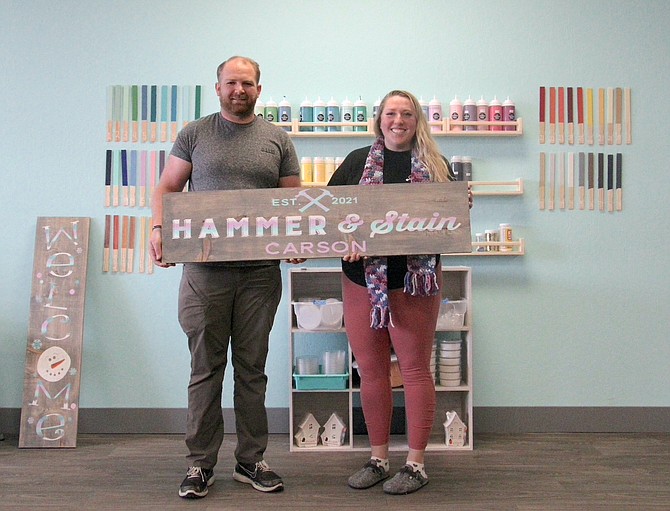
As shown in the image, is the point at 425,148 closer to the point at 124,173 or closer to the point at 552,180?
the point at 552,180

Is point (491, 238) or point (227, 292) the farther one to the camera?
point (491, 238)

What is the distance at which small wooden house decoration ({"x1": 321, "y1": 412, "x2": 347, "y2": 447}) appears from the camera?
3.15 meters

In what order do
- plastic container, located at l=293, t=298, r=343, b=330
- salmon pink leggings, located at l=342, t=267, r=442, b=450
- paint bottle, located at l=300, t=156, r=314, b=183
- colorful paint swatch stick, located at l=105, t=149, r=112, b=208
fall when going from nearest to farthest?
salmon pink leggings, located at l=342, t=267, r=442, b=450
plastic container, located at l=293, t=298, r=343, b=330
paint bottle, located at l=300, t=156, r=314, b=183
colorful paint swatch stick, located at l=105, t=149, r=112, b=208

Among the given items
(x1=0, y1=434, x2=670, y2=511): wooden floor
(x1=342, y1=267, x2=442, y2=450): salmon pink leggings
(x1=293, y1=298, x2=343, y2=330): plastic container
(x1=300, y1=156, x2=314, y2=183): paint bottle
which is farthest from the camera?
(x1=300, y1=156, x2=314, y2=183): paint bottle

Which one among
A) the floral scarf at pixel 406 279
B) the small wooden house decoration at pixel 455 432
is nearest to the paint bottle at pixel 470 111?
the floral scarf at pixel 406 279

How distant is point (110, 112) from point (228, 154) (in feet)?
4.24

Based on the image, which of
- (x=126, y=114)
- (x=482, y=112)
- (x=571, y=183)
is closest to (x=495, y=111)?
(x=482, y=112)

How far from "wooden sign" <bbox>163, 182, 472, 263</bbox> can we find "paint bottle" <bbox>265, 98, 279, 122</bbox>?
1.05 meters

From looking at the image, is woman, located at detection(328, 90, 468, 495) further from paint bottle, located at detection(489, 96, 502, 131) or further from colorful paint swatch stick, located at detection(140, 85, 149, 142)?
colorful paint swatch stick, located at detection(140, 85, 149, 142)

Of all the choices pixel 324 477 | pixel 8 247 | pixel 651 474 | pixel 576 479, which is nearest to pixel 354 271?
pixel 324 477

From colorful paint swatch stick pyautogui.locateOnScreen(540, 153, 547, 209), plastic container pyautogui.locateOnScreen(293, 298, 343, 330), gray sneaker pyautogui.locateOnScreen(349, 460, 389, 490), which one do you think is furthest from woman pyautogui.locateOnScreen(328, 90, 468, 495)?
colorful paint swatch stick pyautogui.locateOnScreen(540, 153, 547, 209)

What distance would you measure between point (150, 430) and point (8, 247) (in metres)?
1.11

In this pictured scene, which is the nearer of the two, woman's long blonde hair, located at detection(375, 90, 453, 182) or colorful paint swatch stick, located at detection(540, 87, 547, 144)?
woman's long blonde hair, located at detection(375, 90, 453, 182)

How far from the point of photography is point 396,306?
2500 millimetres
